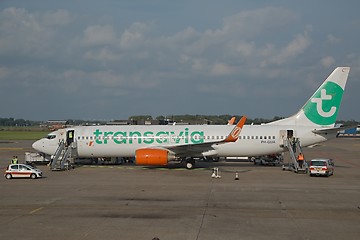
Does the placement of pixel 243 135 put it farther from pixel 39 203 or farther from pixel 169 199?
pixel 39 203

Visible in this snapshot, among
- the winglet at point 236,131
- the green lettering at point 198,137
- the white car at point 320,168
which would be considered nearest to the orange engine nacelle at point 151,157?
the green lettering at point 198,137

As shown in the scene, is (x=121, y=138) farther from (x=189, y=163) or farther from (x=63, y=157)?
(x=189, y=163)

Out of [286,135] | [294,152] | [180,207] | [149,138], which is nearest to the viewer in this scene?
[180,207]

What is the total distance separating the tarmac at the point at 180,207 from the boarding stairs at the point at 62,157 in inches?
184

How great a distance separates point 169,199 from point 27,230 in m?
8.04

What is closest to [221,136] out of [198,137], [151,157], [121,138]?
[198,137]

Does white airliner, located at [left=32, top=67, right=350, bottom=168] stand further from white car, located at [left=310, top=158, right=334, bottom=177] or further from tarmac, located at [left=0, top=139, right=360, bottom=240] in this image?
tarmac, located at [left=0, top=139, right=360, bottom=240]

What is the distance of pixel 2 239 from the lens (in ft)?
43.5

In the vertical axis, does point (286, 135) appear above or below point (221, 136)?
above

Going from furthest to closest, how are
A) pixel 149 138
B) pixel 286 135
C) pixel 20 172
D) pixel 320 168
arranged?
pixel 149 138, pixel 286 135, pixel 320 168, pixel 20 172

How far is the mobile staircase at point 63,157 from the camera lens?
35469 millimetres

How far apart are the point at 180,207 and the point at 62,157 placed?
2082 centimetres

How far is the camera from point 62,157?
120 feet

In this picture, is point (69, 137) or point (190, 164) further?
point (69, 137)
